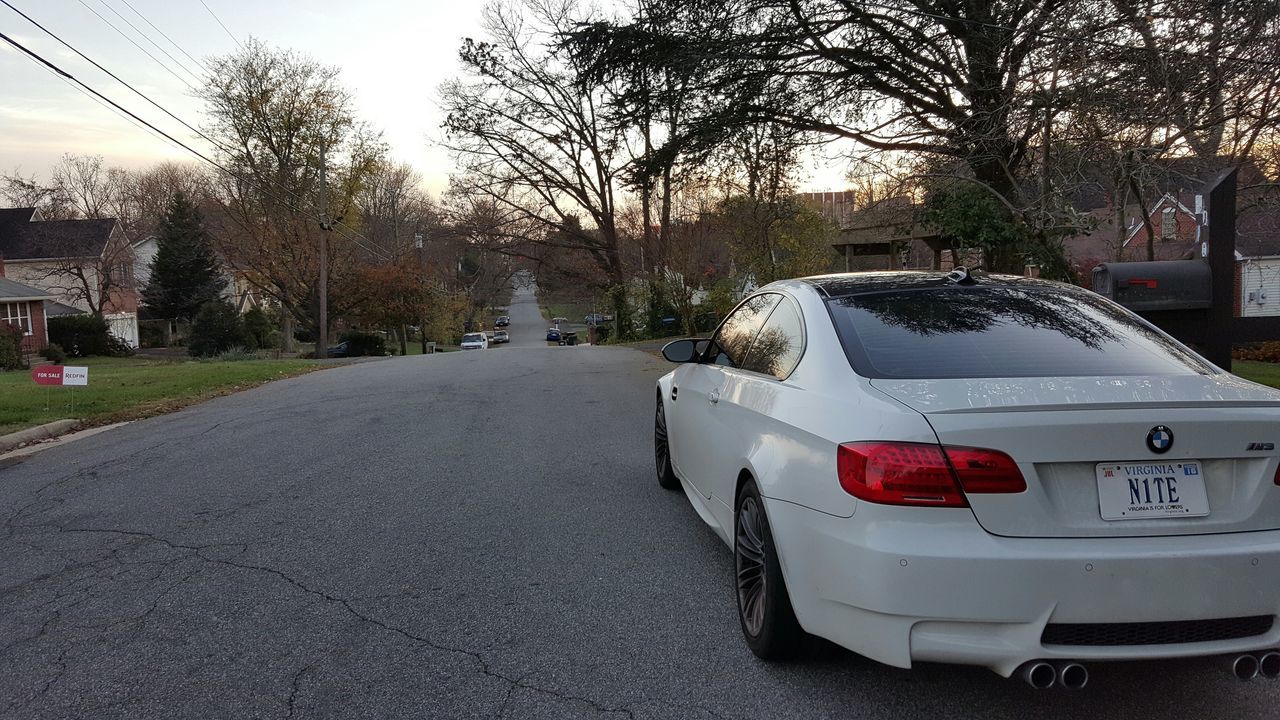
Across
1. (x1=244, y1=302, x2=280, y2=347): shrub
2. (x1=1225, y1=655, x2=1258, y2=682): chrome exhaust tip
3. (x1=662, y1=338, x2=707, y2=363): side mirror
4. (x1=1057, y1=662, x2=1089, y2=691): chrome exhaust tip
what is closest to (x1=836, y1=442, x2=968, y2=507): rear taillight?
(x1=1057, y1=662, x2=1089, y2=691): chrome exhaust tip

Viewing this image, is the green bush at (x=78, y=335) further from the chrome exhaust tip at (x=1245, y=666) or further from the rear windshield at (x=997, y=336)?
the chrome exhaust tip at (x=1245, y=666)

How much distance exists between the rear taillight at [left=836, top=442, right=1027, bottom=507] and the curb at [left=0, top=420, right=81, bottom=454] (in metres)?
10.0

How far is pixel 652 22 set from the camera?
512 inches

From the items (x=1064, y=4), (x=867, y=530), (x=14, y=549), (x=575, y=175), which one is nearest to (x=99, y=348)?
(x=575, y=175)

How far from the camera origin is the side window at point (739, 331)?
4871mm

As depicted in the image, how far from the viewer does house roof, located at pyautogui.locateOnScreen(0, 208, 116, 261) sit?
45675 millimetres

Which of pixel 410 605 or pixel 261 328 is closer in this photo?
pixel 410 605

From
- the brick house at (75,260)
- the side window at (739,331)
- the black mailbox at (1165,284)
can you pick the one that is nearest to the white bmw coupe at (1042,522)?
the side window at (739,331)

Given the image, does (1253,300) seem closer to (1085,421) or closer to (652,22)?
(652,22)

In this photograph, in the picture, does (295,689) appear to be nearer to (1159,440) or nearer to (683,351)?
(683,351)

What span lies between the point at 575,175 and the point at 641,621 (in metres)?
34.9

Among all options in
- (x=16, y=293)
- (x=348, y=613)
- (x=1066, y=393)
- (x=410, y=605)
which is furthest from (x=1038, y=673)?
(x=16, y=293)

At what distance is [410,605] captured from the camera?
4352 mm

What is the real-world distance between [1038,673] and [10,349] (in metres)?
32.7
